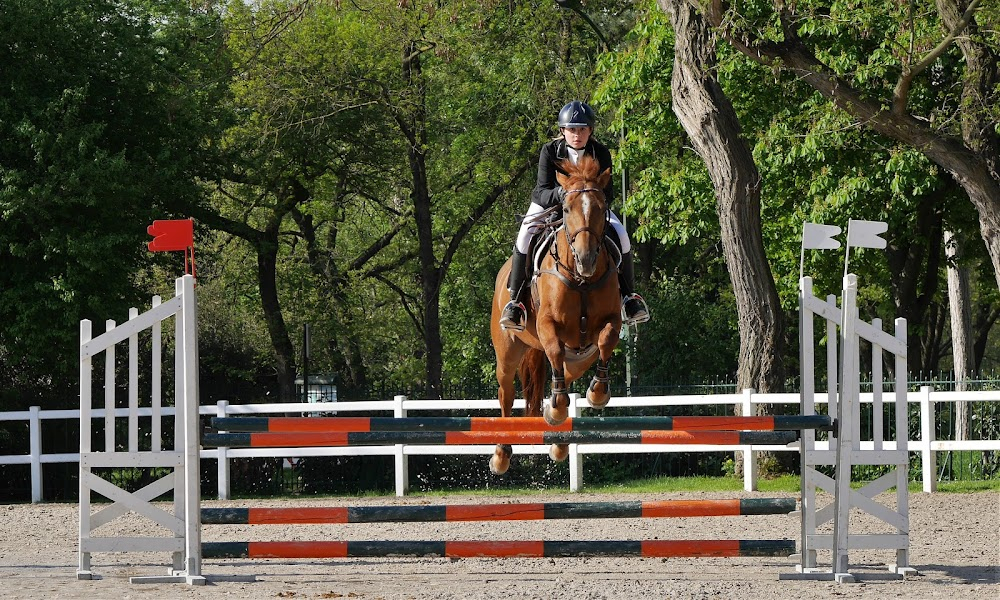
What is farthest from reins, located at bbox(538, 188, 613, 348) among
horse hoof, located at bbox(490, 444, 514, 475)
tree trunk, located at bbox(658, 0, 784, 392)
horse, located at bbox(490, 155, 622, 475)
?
tree trunk, located at bbox(658, 0, 784, 392)

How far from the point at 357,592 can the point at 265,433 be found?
125 centimetres

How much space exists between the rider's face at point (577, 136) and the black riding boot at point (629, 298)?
2.77 ft

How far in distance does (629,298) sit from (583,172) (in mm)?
1035

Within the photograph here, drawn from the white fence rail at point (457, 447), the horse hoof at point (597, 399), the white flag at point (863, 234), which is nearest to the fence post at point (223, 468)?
the white fence rail at point (457, 447)

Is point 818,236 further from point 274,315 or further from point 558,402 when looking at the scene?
point 274,315

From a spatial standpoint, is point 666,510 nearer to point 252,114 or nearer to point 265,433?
point 265,433

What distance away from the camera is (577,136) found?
7840 millimetres

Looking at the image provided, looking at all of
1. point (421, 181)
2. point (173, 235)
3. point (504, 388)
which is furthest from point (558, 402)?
point (421, 181)

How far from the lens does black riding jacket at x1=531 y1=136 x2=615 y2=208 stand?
783 centimetres

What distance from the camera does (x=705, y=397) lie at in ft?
51.9

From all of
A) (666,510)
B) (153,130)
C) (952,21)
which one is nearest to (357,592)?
(666,510)

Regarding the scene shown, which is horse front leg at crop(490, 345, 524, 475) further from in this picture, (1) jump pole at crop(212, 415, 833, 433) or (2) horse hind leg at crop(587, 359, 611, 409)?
(2) horse hind leg at crop(587, 359, 611, 409)

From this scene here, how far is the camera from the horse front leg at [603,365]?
7.53m

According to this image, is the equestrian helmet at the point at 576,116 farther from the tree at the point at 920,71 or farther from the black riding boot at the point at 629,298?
the tree at the point at 920,71
